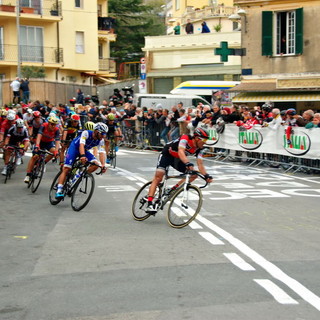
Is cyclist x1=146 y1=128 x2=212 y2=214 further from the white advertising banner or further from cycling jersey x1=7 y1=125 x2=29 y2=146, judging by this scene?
the white advertising banner

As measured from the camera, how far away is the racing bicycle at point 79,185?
12.9 meters

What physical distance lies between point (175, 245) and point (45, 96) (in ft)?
111

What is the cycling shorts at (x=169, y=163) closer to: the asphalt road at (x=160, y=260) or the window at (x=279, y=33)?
the asphalt road at (x=160, y=260)

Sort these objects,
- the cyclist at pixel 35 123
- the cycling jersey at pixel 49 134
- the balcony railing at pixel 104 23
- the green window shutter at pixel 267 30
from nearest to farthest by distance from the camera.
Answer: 1. the cycling jersey at pixel 49 134
2. the cyclist at pixel 35 123
3. the green window shutter at pixel 267 30
4. the balcony railing at pixel 104 23

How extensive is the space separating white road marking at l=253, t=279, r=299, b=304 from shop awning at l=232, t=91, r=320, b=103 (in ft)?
75.6

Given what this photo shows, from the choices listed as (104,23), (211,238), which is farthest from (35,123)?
(104,23)

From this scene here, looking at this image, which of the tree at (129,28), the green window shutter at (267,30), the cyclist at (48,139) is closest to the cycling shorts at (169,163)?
the cyclist at (48,139)

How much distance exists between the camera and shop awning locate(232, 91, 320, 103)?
97.9ft

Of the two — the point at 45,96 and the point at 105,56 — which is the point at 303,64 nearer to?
the point at 45,96

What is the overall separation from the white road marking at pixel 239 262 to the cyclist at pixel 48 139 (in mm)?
7748

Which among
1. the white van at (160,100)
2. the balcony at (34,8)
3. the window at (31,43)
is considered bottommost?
the white van at (160,100)

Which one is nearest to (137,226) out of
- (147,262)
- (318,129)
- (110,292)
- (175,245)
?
(175,245)

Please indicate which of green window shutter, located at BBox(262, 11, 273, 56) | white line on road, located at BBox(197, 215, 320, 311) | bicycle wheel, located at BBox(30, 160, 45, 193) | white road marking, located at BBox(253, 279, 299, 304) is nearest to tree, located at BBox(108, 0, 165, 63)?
green window shutter, located at BBox(262, 11, 273, 56)

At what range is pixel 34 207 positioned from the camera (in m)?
13.5
